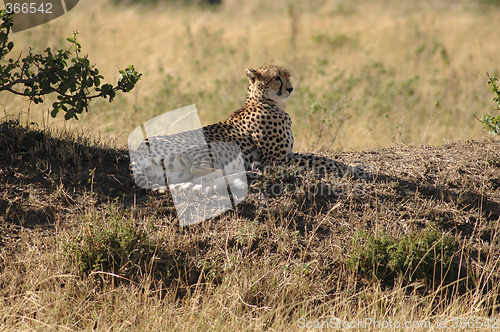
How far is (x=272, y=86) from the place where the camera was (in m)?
5.69

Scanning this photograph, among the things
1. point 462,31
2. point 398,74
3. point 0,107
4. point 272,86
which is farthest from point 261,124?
point 462,31

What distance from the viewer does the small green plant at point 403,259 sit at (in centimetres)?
397

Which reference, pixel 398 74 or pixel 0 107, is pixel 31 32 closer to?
pixel 0 107

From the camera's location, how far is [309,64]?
11.0m

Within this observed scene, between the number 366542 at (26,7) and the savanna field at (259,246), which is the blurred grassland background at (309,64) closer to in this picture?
the number 366542 at (26,7)

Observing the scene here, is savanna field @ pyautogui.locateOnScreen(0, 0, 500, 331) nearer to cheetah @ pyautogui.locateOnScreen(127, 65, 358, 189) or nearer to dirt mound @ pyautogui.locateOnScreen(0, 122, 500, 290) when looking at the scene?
dirt mound @ pyautogui.locateOnScreen(0, 122, 500, 290)

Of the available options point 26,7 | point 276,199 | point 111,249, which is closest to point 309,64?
point 26,7

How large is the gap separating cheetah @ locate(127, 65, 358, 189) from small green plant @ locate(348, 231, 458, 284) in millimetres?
984

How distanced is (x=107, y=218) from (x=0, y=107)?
402 centimetres

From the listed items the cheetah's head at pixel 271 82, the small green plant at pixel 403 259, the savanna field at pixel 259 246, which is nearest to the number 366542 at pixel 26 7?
the savanna field at pixel 259 246

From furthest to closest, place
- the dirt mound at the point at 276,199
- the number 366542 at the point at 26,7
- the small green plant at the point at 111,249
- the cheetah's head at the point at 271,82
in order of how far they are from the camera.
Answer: the cheetah's head at the point at 271,82 → the number 366542 at the point at 26,7 → the dirt mound at the point at 276,199 → the small green plant at the point at 111,249

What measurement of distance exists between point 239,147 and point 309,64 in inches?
239

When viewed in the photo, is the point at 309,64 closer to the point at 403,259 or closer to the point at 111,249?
the point at 403,259

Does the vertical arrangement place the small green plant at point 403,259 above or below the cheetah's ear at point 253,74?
below
